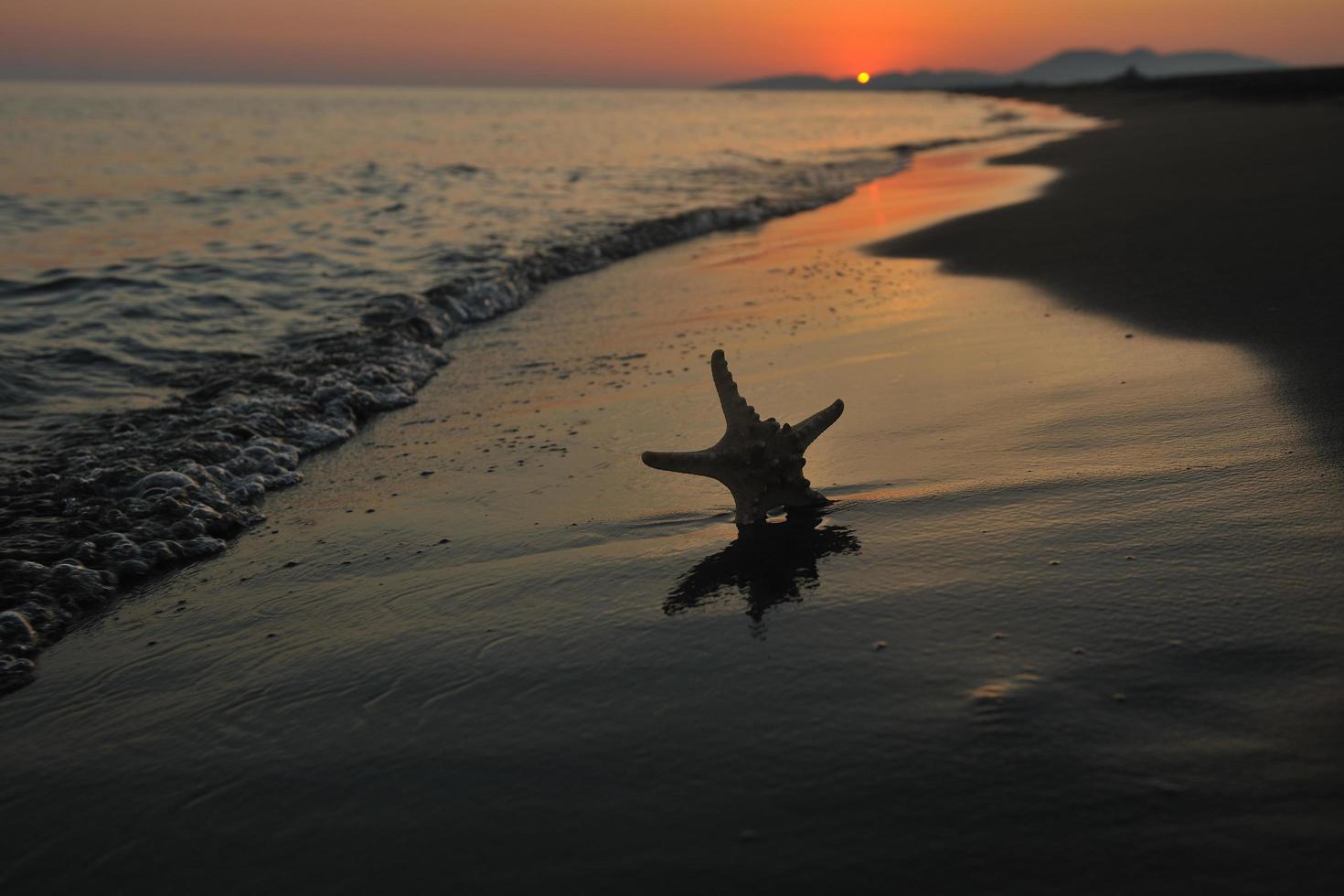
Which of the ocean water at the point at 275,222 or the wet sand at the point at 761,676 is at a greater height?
the ocean water at the point at 275,222

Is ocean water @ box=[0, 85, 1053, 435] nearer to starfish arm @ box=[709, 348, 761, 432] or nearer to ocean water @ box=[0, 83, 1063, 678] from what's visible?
ocean water @ box=[0, 83, 1063, 678]

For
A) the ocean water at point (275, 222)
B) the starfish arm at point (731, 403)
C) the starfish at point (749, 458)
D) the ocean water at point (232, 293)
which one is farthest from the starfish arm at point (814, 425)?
the ocean water at point (275, 222)

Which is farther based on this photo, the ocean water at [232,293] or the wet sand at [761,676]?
the ocean water at [232,293]

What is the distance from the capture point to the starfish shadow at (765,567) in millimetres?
3396

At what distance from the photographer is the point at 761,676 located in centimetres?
288

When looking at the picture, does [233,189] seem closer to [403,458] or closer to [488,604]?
[403,458]

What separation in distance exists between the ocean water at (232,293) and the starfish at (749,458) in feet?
7.50

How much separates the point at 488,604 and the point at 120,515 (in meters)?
2.33

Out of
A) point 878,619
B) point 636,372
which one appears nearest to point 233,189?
point 636,372

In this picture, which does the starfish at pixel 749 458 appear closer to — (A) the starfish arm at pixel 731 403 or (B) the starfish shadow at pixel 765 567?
(A) the starfish arm at pixel 731 403

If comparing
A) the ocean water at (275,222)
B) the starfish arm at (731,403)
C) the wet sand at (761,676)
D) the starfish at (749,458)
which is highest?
the ocean water at (275,222)

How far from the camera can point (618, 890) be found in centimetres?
212

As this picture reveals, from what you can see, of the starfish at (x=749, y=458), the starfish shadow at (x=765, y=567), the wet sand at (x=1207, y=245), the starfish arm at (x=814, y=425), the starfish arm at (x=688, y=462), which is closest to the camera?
the starfish shadow at (x=765, y=567)

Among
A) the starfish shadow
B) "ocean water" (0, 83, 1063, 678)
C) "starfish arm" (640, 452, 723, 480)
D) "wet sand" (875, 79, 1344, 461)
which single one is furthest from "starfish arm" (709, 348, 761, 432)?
"ocean water" (0, 83, 1063, 678)
